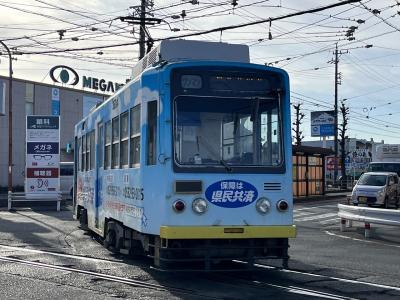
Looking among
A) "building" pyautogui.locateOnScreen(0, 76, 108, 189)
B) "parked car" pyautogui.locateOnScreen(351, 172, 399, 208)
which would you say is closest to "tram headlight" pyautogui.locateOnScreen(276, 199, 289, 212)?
"parked car" pyautogui.locateOnScreen(351, 172, 399, 208)

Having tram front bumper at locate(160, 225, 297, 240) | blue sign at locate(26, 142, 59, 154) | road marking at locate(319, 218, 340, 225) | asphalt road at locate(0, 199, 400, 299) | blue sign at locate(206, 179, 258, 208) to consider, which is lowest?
road marking at locate(319, 218, 340, 225)

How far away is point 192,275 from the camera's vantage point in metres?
9.83

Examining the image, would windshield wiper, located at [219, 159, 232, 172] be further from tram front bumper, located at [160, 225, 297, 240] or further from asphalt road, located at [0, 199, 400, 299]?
asphalt road, located at [0, 199, 400, 299]

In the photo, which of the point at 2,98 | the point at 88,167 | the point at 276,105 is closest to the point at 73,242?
the point at 88,167

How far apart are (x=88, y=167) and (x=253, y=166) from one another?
6876mm

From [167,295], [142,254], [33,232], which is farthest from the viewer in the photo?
[33,232]

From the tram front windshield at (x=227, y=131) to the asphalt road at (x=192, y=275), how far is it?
6.28 ft

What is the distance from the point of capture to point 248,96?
360 inches

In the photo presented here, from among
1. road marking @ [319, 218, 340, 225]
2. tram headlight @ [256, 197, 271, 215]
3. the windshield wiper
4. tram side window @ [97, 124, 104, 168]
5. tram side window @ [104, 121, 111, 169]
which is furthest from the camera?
road marking @ [319, 218, 340, 225]

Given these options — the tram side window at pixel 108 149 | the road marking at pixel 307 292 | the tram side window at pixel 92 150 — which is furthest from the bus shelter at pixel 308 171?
the road marking at pixel 307 292

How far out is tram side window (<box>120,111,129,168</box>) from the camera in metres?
10.4

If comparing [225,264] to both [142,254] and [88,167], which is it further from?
[88,167]

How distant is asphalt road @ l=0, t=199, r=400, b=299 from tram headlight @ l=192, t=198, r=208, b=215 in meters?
1.15

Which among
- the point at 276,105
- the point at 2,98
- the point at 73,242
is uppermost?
the point at 2,98
